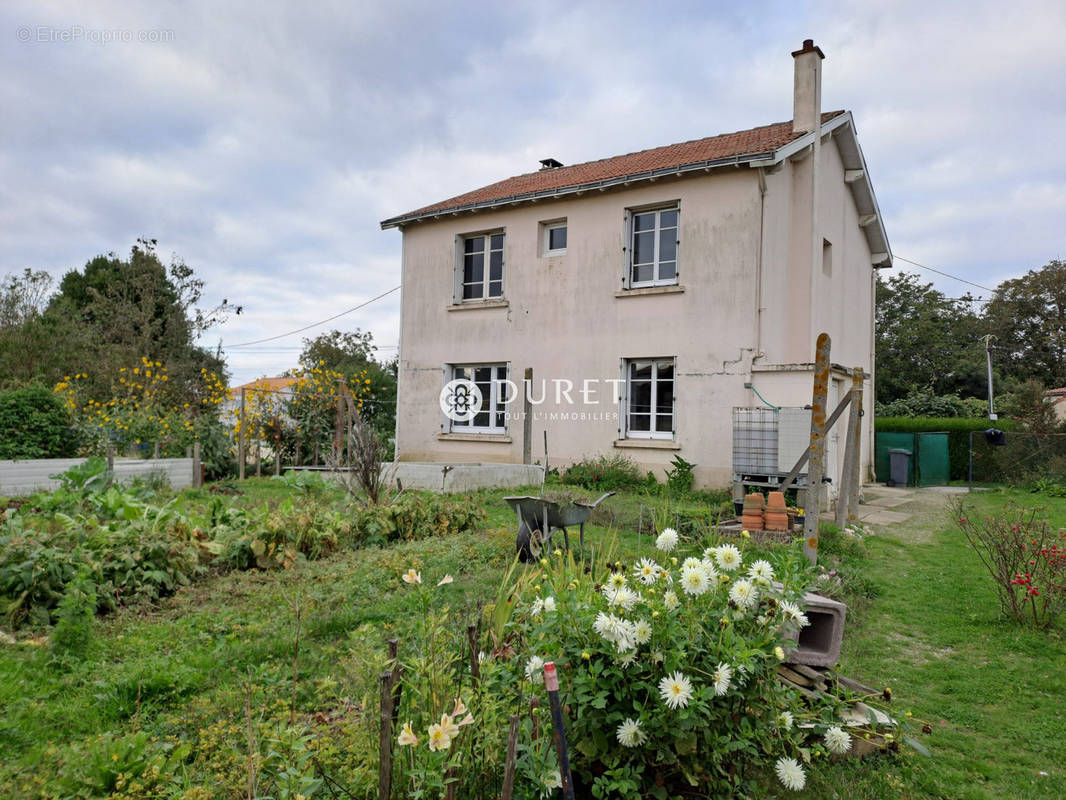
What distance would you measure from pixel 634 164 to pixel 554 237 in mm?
2278

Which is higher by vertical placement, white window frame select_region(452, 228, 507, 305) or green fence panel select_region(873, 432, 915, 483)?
white window frame select_region(452, 228, 507, 305)

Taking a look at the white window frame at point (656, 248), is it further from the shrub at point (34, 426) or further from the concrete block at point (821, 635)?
the shrub at point (34, 426)

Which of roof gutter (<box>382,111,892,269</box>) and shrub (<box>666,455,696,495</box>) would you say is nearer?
roof gutter (<box>382,111,892,269</box>)

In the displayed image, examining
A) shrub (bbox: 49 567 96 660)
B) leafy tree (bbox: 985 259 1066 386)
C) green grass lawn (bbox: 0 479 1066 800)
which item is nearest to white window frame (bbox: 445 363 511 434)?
green grass lawn (bbox: 0 479 1066 800)

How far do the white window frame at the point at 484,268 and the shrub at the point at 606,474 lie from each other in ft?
14.6

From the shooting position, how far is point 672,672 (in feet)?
7.27

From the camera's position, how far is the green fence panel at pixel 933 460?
16.9 metres

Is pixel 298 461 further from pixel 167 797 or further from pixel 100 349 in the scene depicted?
pixel 167 797

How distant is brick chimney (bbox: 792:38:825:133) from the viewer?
40.8 feet

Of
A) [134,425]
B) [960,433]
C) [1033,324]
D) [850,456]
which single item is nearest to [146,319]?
[134,425]

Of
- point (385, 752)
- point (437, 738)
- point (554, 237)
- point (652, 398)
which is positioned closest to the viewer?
point (437, 738)

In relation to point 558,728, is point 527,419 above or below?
above

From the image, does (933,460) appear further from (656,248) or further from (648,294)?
(656,248)

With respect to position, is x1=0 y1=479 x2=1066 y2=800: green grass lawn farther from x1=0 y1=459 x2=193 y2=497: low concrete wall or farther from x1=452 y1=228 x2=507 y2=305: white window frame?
x1=452 y1=228 x2=507 y2=305: white window frame
